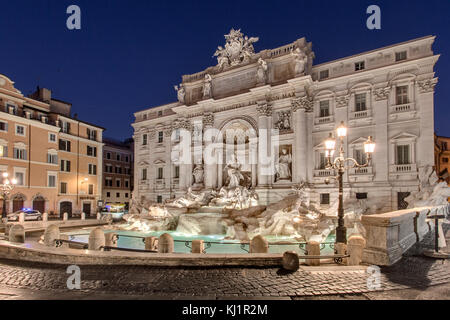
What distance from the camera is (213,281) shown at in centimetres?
594

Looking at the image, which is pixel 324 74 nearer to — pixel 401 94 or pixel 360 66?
pixel 360 66

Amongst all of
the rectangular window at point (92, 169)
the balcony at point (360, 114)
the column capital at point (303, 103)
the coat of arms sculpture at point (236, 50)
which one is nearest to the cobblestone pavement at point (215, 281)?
the balcony at point (360, 114)

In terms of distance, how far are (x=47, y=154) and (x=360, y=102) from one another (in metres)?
33.8

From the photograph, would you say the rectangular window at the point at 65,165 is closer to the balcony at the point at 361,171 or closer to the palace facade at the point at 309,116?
the palace facade at the point at 309,116

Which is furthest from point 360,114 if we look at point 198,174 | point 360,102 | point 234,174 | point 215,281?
point 215,281

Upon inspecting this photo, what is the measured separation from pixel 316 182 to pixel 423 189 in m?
7.36

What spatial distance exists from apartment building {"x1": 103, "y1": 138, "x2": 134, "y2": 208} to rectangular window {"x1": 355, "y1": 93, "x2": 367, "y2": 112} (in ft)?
119

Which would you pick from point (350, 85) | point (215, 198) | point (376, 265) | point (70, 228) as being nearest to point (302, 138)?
point (350, 85)

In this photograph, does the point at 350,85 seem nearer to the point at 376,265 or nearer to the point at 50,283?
the point at 376,265

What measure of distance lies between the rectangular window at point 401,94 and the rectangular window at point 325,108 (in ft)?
16.6

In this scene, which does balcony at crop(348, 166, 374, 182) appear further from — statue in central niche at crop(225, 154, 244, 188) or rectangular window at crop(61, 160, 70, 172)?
rectangular window at crop(61, 160, 70, 172)

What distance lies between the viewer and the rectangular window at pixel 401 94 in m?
20.4

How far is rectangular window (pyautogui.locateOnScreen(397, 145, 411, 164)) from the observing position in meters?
20.0
